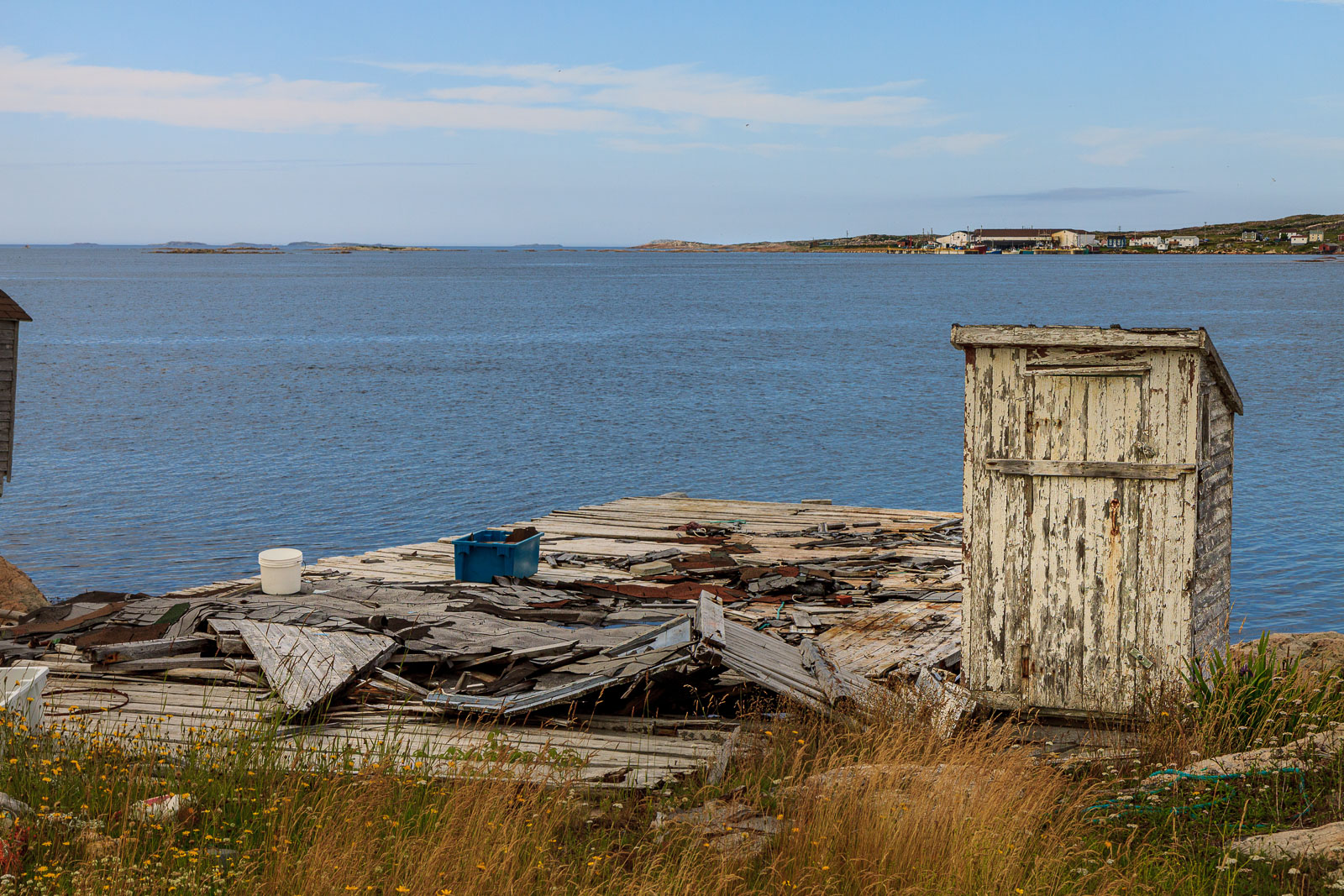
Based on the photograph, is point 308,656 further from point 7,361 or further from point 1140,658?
point 7,361

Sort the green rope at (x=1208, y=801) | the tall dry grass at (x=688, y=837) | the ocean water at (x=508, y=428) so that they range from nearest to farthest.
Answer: the tall dry grass at (x=688, y=837) → the green rope at (x=1208, y=801) → the ocean water at (x=508, y=428)

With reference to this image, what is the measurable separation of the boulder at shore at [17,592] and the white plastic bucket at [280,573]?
512 cm

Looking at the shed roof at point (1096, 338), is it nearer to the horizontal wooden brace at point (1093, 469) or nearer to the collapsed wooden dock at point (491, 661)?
the horizontal wooden brace at point (1093, 469)

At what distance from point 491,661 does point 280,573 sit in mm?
3739

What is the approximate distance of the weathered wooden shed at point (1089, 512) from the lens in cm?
919

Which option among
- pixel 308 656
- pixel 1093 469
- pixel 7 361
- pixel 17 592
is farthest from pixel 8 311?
pixel 1093 469

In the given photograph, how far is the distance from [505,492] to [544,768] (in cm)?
2309

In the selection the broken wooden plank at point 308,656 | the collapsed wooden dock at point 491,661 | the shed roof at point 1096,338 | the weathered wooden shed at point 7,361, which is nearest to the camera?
the collapsed wooden dock at point 491,661

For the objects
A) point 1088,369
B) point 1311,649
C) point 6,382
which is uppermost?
point 1088,369

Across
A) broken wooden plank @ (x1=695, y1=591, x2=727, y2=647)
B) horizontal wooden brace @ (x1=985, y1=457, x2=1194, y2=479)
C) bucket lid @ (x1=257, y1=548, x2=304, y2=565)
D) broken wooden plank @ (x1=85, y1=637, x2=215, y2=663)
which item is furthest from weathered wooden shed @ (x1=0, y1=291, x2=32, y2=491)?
horizontal wooden brace @ (x1=985, y1=457, x2=1194, y2=479)

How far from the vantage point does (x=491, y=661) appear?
31.8ft

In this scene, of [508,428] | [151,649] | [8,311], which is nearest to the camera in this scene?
[151,649]

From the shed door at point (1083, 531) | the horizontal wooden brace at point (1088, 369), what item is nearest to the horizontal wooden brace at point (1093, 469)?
the shed door at point (1083, 531)

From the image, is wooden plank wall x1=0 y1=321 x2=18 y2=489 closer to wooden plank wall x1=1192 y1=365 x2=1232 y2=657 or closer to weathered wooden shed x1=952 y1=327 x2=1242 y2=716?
weathered wooden shed x1=952 y1=327 x2=1242 y2=716
